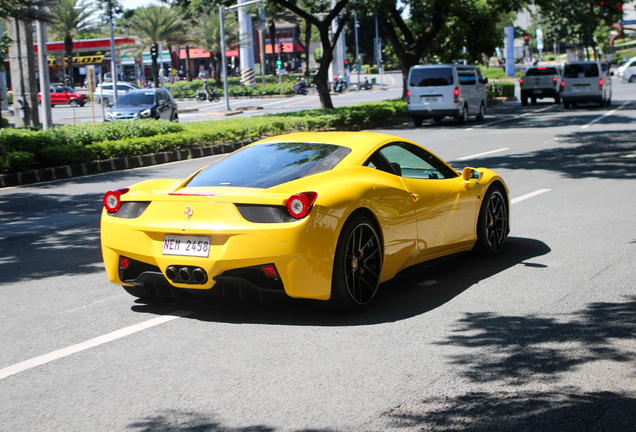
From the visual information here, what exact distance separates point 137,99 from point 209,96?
1120 inches

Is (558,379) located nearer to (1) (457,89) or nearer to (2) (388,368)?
(2) (388,368)

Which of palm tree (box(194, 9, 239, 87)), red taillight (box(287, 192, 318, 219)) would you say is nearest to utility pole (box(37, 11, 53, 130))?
red taillight (box(287, 192, 318, 219))

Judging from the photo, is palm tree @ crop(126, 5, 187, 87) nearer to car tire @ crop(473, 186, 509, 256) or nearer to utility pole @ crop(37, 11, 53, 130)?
utility pole @ crop(37, 11, 53, 130)

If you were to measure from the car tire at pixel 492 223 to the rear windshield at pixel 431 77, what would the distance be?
20.4m

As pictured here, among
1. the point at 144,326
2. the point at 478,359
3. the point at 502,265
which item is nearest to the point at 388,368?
the point at 478,359

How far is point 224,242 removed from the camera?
481 cm

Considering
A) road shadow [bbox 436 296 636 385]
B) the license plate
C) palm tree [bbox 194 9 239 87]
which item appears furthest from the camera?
palm tree [bbox 194 9 239 87]

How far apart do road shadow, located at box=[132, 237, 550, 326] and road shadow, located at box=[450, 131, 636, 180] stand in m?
7.00

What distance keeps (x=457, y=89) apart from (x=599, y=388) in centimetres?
2379

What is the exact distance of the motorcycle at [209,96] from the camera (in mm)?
55125

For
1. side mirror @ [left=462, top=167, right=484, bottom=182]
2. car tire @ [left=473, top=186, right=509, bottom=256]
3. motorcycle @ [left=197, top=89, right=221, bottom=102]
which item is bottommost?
car tire @ [left=473, top=186, right=509, bottom=256]

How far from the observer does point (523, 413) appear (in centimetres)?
354

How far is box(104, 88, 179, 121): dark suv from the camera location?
87.5 ft

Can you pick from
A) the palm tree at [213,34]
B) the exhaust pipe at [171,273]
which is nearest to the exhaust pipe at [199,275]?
the exhaust pipe at [171,273]
